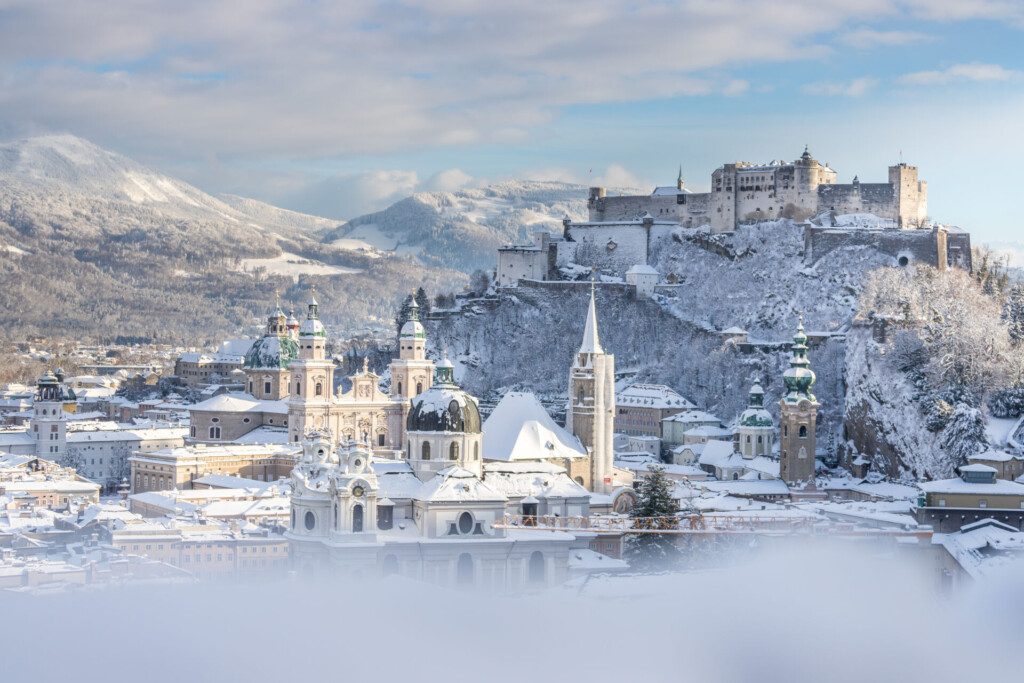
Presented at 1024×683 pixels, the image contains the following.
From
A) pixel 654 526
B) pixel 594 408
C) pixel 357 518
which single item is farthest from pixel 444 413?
pixel 594 408

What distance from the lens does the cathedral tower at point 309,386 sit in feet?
230

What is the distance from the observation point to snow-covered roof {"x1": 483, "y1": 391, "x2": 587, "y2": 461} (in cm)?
5466

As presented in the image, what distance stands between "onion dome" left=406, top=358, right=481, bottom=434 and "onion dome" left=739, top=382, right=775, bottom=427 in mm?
21529

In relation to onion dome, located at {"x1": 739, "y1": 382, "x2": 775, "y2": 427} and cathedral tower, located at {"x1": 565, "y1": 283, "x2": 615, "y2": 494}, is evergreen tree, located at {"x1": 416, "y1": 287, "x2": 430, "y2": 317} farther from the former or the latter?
cathedral tower, located at {"x1": 565, "y1": 283, "x2": 615, "y2": 494}

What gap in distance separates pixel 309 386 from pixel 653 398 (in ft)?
57.1

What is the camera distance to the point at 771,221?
Answer: 85.1m

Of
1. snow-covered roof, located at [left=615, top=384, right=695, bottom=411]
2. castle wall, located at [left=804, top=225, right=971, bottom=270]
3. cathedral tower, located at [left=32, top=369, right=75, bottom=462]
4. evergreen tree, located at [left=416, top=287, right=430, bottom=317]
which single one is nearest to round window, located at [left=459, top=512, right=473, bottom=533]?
snow-covered roof, located at [left=615, top=384, right=695, bottom=411]

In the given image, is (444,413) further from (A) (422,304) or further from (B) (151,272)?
(B) (151,272)

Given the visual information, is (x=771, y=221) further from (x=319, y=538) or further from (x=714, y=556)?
(x=319, y=538)

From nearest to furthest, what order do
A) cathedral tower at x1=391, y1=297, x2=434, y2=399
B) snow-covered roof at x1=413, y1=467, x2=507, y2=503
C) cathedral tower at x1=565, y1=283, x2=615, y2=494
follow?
1. snow-covered roof at x1=413, y1=467, x2=507, y2=503
2. cathedral tower at x1=565, y1=283, x2=615, y2=494
3. cathedral tower at x1=391, y1=297, x2=434, y2=399

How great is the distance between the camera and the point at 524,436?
55219mm

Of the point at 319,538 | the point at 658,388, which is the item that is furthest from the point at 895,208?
the point at 319,538

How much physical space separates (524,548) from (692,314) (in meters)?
40.3

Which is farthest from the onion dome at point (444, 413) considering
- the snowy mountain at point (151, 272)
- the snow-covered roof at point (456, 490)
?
the snowy mountain at point (151, 272)
